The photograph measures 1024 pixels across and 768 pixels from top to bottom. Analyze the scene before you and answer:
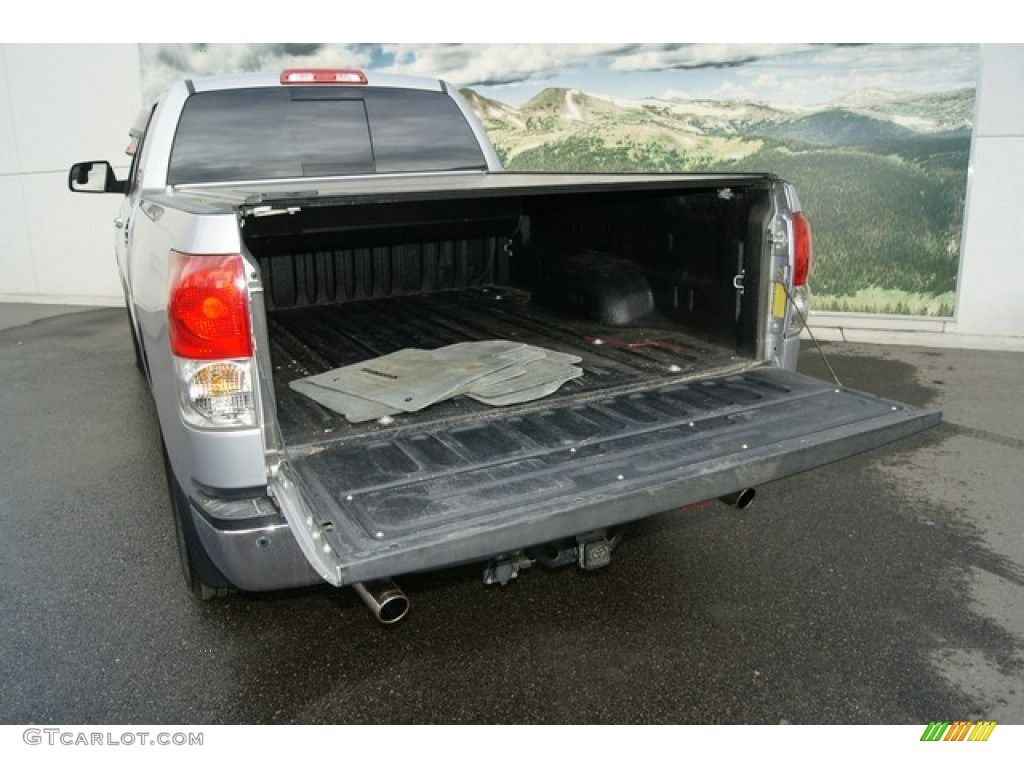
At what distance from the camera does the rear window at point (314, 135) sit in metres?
4.38

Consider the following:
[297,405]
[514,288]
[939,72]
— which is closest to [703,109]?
[939,72]

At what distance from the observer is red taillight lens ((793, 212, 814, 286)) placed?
3.40 meters

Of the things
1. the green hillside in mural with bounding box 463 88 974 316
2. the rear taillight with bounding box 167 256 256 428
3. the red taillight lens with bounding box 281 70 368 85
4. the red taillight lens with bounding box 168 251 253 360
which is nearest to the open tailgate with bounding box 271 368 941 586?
the rear taillight with bounding box 167 256 256 428

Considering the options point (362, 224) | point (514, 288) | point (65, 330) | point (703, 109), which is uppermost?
point (703, 109)

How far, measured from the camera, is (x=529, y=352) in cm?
379

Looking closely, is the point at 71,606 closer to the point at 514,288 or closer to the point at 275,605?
the point at 275,605

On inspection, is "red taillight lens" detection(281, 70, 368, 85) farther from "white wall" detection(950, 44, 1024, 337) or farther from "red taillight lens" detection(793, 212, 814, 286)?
"white wall" detection(950, 44, 1024, 337)

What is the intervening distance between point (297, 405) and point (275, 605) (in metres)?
0.81

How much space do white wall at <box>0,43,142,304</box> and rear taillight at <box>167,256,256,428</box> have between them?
8.89 metres

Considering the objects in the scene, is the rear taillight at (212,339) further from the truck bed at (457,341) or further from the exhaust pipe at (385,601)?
the exhaust pipe at (385,601)

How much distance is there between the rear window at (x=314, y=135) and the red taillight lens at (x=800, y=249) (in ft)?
7.54

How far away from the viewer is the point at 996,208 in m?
7.85
